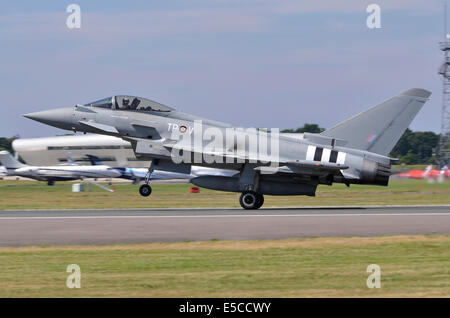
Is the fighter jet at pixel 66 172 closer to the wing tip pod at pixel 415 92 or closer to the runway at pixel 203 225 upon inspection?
the runway at pixel 203 225

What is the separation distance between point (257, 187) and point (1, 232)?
9594 mm

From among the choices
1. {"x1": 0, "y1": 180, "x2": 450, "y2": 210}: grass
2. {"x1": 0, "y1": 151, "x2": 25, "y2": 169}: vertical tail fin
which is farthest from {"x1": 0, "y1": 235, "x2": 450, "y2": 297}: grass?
{"x1": 0, "y1": 151, "x2": 25, "y2": 169}: vertical tail fin

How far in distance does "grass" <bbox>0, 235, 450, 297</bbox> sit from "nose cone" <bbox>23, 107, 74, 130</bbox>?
10345 mm

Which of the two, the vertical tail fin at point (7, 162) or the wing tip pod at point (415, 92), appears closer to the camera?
the wing tip pod at point (415, 92)

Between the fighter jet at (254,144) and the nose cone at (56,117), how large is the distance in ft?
0.17

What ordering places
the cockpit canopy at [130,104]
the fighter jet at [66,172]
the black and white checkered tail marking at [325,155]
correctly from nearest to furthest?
the black and white checkered tail marking at [325,155]
the cockpit canopy at [130,104]
the fighter jet at [66,172]

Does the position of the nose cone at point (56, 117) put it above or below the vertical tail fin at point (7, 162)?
above

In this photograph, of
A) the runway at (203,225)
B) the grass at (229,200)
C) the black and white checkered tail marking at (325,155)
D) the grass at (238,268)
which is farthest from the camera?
the grass at (229,200)

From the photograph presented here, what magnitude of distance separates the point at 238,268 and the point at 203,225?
6241 millimetres

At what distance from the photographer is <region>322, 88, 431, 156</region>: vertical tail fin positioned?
2198cm

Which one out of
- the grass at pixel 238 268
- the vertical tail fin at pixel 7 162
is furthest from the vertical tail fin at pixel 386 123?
the vertical tail fin at pixel 7 162

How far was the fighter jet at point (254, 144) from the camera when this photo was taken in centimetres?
2178

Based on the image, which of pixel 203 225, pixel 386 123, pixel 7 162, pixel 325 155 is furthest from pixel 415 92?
pixel 7 162

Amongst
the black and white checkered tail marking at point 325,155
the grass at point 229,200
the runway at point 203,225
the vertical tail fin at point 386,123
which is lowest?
the grass at point 229,200
